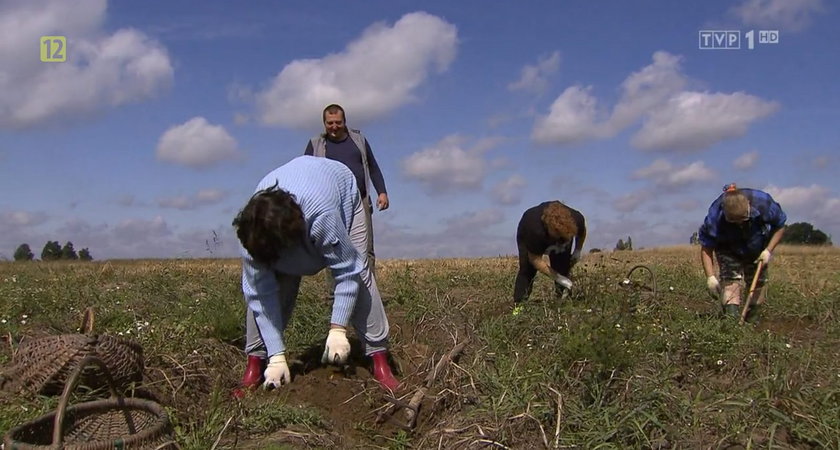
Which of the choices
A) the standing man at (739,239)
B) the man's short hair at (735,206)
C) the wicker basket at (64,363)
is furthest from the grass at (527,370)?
the man's short hair at (735,206)

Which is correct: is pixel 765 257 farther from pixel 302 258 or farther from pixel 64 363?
pixel 64 363

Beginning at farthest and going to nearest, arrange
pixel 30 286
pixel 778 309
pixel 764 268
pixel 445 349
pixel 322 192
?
pixel 30 286 → pixel 778 309 → pixel 764 268 → pixel 445 349 → pixel 322 192

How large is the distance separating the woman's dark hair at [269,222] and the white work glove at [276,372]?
0.73 m

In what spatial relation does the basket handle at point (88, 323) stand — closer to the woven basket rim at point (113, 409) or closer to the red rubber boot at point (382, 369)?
the woven basket rim at point (113, 409)

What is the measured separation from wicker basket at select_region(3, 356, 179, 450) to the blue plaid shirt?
4276 mm

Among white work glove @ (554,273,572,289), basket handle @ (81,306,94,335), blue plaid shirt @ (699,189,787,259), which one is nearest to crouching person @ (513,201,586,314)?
white work glove @ (554,273,572,289)

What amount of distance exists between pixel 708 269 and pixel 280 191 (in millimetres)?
3814

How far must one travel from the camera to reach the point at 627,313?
14.6 ft

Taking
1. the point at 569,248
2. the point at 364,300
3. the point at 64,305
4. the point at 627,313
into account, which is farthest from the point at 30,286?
the point at 627,313

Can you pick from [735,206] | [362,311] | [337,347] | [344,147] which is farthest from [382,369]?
[735,206]

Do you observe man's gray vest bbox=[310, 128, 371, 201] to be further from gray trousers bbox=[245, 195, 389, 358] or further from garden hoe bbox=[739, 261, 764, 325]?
garden hoe bbox=[739, 261, 764, 325]

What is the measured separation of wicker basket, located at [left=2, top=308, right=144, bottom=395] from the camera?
12.5 feet

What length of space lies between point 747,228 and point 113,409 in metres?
4.52

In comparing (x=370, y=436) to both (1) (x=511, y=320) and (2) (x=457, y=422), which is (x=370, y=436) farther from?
(1) (x=511, y=320)
